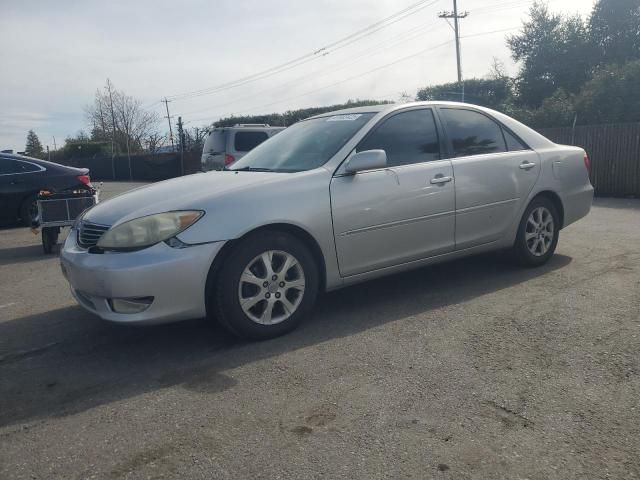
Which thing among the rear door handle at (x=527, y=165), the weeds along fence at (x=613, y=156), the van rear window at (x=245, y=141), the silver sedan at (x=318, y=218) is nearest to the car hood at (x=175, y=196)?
the silver sedan at (x=318, y=218)

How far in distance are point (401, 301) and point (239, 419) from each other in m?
2.21

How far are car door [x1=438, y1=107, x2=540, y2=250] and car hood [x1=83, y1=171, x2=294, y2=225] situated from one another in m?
1.66

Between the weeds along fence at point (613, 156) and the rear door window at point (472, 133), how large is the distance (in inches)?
342

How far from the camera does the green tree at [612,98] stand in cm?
1479

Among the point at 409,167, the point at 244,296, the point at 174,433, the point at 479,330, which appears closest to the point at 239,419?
the point at 174,433

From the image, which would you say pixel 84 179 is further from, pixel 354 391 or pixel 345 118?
pixel 354 391

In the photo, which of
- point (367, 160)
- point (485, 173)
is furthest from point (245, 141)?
point (367, 160)

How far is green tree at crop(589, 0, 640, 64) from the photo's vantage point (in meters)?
31.2

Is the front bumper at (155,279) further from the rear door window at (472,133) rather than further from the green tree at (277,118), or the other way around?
the green tree at (277,118)

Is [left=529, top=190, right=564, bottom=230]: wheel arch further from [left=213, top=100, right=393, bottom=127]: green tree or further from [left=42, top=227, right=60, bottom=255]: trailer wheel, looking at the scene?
[left=213, top=100, right=393, bottom=127]: green tree

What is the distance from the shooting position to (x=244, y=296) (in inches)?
154

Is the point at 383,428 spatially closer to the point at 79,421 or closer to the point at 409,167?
the point at 79,421

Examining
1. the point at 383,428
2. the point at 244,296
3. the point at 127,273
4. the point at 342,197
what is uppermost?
the point at 342,197

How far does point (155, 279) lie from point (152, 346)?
660mm
